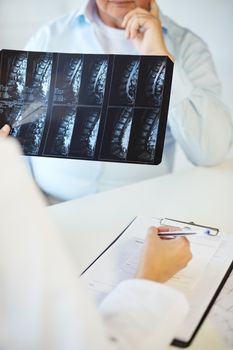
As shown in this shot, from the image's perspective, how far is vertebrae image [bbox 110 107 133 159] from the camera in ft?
4.09

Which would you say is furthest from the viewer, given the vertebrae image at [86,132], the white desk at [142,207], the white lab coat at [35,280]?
the vertebrae image at [86,132]

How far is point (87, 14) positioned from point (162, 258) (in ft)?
3.70

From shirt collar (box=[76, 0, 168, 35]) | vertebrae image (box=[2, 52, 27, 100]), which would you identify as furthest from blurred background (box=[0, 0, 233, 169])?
vertebrae image (box=[2, 52, 27, 100])

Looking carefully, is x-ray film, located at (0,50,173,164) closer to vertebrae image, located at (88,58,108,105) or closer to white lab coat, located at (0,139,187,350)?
vertebrae image, located at (88,58,108,105)

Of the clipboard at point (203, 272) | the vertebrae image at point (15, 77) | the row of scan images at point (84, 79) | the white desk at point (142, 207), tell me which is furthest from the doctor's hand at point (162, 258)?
the vertebrae image at point (15, 77)

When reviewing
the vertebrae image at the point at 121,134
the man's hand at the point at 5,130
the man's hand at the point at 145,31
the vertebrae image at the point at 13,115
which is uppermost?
the man's hand at the point at 145,31

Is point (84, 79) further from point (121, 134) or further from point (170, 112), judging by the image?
point (170, 112)

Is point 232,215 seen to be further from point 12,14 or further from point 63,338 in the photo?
point 12,14

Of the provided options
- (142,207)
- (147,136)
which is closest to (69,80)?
(147,136)

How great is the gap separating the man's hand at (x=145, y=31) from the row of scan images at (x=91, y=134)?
0.43 meters

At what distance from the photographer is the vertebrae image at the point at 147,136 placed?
48.7 inches

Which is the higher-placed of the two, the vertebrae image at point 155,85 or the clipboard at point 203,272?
the vertebrae image at point 155,85

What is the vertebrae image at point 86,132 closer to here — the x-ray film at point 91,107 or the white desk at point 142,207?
the x-ray film at point 91,107

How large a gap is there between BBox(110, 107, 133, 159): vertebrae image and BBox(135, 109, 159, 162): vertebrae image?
0.11ft
